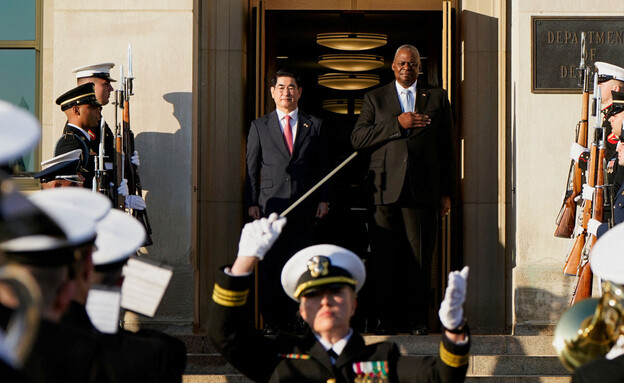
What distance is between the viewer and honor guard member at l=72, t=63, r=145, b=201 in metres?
8.89

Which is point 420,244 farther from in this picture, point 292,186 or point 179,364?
point 179,364

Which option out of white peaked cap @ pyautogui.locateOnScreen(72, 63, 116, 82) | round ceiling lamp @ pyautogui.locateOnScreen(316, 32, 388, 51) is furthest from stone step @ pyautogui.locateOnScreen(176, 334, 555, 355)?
round ceiling lamp @ pyautogui.locateOnScreen(316, 32, 388, 51)

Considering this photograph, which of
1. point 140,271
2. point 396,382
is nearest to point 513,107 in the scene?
point 396,382

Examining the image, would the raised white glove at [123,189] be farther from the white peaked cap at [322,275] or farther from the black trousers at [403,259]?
the white peaked cap at [322,275]

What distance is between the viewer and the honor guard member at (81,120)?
8711mm

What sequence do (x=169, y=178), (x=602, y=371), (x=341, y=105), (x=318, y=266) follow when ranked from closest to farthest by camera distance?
(x=602, y=371), (x=318, y=266), (x=169, y=178), (x=341, y=105)

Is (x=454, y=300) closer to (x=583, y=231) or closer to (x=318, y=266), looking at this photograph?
(x=318, y=266)

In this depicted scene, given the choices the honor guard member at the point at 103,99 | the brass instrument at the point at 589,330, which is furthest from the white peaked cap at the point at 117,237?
the honor guard member at the point at 103,99

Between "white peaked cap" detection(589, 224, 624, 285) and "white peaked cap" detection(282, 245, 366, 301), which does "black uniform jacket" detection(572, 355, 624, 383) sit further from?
"white peaked cap" detection(282, 245, 366, 301)

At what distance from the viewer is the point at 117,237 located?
3.97m

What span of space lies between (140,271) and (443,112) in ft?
19.1

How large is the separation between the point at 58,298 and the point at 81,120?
631cm

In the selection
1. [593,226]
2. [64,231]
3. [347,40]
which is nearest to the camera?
[64,231]

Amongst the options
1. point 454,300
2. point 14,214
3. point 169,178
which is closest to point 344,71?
point 169,178
